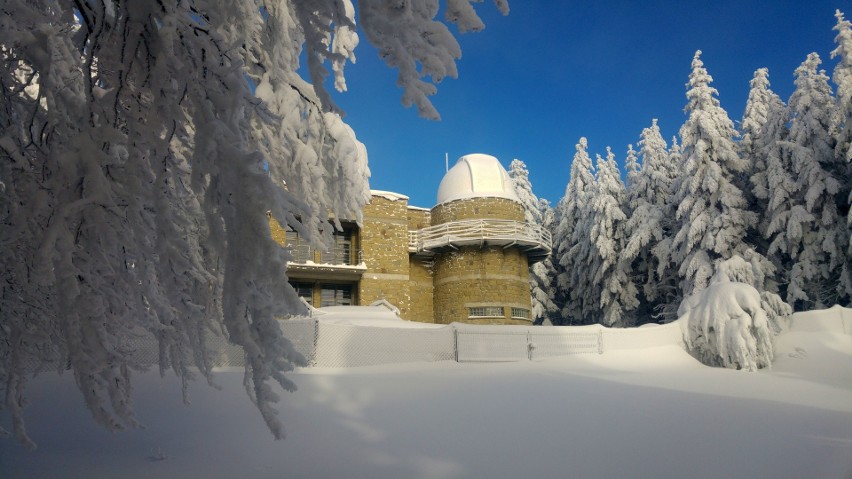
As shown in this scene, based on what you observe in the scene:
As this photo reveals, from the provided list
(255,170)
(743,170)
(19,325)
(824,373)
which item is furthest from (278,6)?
(743,170)

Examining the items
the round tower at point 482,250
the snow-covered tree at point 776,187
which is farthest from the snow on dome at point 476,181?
the snow-covered tree at point 776,187

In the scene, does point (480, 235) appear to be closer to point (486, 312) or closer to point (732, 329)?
point (486, 312)

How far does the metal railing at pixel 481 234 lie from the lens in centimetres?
2394

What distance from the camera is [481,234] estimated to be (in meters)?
23.8

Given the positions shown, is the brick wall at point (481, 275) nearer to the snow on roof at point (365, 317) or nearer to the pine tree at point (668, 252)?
the pine tree at point (668, 252)

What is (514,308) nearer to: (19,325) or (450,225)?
(450,225)

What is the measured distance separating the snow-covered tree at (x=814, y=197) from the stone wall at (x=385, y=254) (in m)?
16.5

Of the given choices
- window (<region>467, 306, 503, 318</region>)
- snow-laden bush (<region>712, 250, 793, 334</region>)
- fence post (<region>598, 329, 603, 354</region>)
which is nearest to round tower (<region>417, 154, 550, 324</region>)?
window (<region>467, 306, 503, 318</region>)

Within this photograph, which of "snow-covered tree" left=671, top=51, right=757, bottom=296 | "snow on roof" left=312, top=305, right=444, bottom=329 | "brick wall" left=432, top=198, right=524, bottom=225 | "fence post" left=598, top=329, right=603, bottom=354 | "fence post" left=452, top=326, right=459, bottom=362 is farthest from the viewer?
"brick wall" left=432, top=198, right=524, bottom=225

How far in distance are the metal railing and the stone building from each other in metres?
0.05

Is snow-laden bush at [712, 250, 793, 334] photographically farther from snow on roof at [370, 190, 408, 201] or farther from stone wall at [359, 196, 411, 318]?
snow on roof at [370, 190, 408, 201]

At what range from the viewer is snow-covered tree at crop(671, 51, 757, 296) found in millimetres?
22109

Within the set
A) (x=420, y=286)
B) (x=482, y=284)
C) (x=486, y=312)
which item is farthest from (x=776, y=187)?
(x=420, y=286)

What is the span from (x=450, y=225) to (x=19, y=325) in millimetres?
22217
